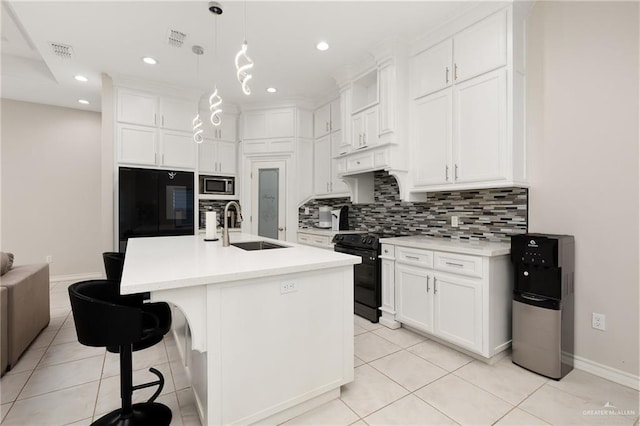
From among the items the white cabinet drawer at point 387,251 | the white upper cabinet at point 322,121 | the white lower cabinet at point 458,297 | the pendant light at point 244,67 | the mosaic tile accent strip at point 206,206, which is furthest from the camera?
the mosaic tile accent strip at point 206,206

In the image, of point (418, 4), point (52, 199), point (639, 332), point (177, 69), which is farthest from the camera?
point (52, 199)

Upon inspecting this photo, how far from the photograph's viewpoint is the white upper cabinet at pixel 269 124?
193 inches

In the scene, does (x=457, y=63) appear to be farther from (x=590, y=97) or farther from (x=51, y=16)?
(x=51, y=16)

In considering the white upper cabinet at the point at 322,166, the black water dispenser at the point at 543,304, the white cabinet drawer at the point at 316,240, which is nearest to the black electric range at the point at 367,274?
the white cabinet drawer at the point at 316,240

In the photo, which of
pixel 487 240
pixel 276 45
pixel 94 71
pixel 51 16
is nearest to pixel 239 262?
pixel 487 240

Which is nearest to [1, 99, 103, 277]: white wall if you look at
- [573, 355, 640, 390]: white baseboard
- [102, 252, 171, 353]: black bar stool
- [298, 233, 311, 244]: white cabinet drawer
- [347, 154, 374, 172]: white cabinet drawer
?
[102, 252, 171, 353]: black bar stool

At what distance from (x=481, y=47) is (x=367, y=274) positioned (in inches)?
95.8

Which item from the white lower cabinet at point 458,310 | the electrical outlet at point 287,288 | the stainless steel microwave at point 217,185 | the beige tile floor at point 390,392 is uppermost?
the stainless steel microwave at point 217,185

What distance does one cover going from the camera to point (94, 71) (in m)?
3.86

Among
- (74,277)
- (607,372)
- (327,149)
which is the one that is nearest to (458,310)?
(607,372)

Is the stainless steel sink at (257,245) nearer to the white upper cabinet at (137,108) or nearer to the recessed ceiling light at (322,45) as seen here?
the recessed ceiling light at (322,45)

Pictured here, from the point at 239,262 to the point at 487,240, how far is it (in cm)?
235

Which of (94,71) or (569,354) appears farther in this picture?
(94,71)

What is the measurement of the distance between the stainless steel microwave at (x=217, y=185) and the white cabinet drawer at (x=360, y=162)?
2.28m
